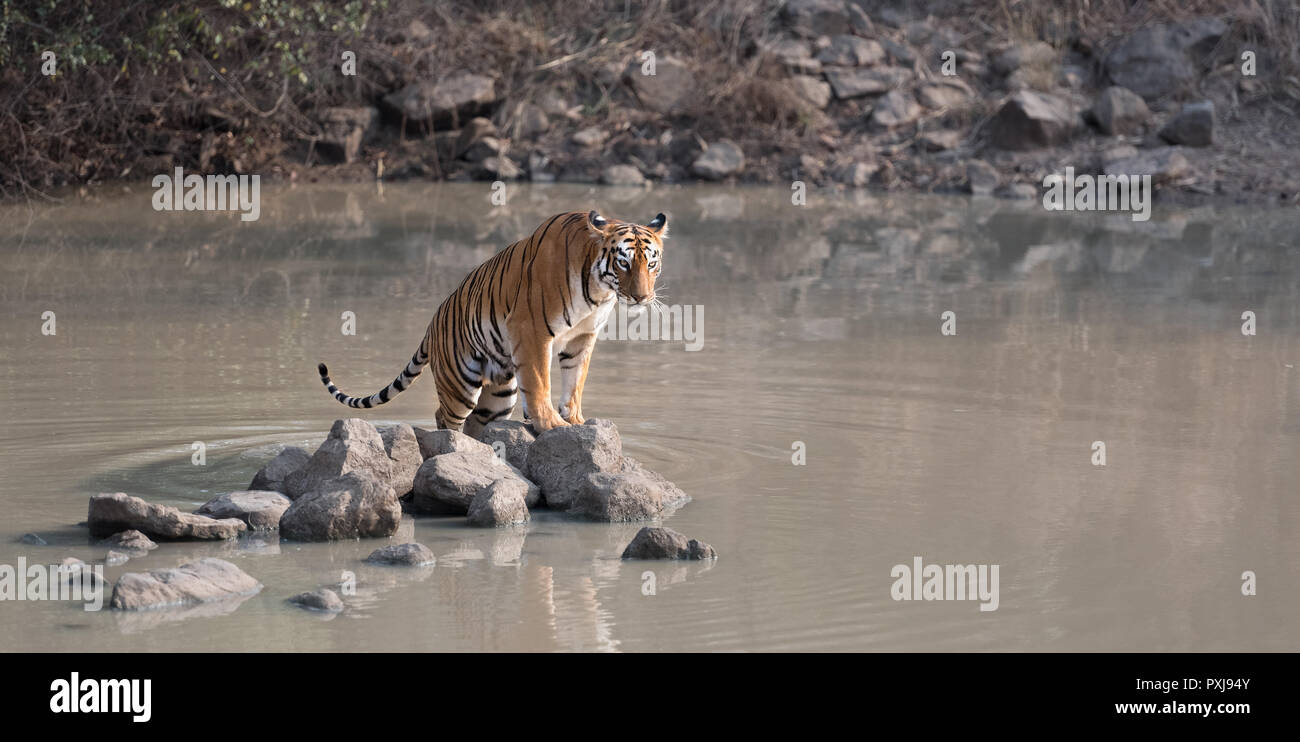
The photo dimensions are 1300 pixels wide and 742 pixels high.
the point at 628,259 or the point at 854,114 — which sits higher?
the point at 854,114

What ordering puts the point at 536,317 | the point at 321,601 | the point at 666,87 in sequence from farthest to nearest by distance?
the point at 666,87 < the point at 536,317 < the point at 321,601

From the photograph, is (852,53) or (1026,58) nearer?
(1026,58)

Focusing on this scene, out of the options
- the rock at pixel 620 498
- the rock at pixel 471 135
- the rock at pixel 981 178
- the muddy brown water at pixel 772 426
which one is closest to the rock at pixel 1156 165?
the rock at pixel 981 178

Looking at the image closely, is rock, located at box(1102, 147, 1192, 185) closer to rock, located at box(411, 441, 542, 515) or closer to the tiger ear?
the tiger ear

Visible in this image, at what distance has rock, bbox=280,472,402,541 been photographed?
620 cm

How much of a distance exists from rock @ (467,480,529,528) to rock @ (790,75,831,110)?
14986mm

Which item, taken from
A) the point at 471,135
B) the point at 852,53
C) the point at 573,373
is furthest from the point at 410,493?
the point at 852,53

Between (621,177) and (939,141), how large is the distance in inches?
160

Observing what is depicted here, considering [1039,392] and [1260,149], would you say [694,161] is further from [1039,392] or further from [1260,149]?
[1039,392]

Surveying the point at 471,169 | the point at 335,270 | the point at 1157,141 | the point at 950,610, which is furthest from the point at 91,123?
the point at 950,610

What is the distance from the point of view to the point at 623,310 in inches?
471

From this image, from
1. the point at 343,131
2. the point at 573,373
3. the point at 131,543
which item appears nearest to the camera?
the point at 131,543

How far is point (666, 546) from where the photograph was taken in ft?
19.5

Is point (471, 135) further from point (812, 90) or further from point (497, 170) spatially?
point (812, 90)
